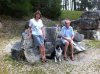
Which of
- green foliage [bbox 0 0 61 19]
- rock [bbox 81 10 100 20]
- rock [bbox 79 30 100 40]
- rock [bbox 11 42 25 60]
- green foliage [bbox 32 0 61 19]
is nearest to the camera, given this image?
rock [bbox 11 42 25 60]

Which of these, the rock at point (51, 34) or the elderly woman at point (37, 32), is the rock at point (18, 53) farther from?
the rock at point (51, 34)

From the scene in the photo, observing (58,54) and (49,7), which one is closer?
(58,54)

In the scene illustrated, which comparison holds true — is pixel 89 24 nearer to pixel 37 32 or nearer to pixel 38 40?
pixel 37 32

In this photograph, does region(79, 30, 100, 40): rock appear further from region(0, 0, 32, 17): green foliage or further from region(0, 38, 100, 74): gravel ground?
region(0, 0, 32, 17): green foliage

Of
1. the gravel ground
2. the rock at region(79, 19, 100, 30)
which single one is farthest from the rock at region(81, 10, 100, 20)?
the gravel ground

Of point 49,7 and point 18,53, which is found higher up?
point 49,7

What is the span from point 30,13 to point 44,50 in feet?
Result: 30.8

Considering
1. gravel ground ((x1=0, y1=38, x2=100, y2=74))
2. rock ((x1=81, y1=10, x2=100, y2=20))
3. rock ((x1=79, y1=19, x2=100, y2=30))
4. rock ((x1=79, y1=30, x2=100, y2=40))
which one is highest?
rock ((x1=81, y1=10, x2=100, y2=20))

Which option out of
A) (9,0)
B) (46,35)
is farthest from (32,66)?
(9,0)

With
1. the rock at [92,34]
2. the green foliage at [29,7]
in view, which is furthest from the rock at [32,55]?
the green foliage at [29,7]

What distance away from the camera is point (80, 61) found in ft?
42.0

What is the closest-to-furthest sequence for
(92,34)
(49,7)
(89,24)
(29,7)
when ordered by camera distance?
1. (92,34)
2. (89,24)
3. (29,7)
4. (49,7)

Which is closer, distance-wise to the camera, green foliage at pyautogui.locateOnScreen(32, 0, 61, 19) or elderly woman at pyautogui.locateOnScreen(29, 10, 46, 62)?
elderly woman at pyautogui.locateOnScreen(29, 10, 46, 62)

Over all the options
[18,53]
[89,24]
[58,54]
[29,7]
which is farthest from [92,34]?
[18,53]
